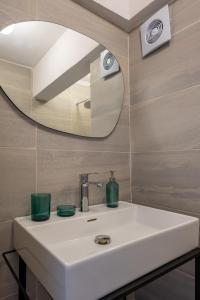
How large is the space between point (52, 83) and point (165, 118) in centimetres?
64

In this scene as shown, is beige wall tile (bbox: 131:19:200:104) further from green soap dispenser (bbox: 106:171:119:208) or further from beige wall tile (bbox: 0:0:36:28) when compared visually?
beige wall tile (bbox: 0:0:36:28)

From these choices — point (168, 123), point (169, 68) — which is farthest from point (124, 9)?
point (168, 123)

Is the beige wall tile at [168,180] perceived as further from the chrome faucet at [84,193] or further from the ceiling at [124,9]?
the ceiling at [124,9]

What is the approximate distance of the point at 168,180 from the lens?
45.4 inches

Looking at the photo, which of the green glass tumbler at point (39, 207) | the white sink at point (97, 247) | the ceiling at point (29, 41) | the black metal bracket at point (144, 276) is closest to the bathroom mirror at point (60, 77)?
the ceiling at point (29, 41)

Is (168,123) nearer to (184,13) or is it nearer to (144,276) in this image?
(184,13)

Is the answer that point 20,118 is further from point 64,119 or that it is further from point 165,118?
point 165,118

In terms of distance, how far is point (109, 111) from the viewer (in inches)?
50.4

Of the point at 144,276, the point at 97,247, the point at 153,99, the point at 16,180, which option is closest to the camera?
the point at 144,276

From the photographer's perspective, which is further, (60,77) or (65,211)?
(60,77)

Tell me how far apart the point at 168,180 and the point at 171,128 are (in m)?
0.29

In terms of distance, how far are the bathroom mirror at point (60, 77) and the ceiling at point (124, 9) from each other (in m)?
0.18

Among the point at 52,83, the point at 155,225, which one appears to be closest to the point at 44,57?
the point at 52,83

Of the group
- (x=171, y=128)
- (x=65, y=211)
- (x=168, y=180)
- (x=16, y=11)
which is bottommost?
(x=65, y=211)
